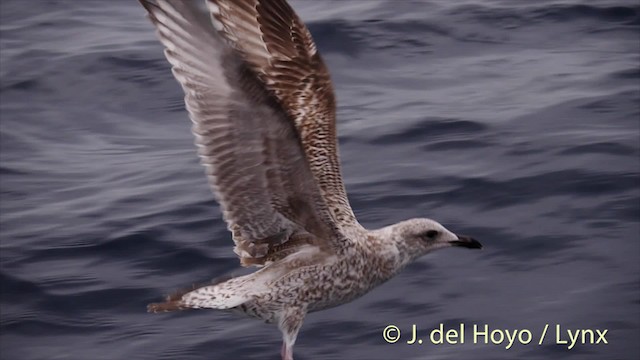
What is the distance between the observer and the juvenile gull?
6.37 meters

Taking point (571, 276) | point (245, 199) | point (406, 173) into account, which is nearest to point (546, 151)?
point (406, 173)

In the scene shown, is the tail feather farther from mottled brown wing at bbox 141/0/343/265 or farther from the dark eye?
the dark eye

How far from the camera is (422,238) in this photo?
7.15 m

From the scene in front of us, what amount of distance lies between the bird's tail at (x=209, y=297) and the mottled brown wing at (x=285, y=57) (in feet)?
3.63

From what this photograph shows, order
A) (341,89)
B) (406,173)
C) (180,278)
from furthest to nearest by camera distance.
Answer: (341,89)
(406,173)
(180,278)

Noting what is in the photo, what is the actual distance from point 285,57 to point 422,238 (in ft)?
5.02

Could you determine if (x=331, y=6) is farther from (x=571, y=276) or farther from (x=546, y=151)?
(x=571, y=276)

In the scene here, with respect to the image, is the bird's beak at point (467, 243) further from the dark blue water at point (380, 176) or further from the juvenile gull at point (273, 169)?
the dark blue water at point (380, 176)

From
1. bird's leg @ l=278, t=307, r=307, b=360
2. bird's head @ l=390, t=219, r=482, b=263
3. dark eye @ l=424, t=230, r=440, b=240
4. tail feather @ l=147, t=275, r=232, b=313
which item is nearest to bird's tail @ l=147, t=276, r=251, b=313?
tail feather @ l=147, t=275, r=232, b=313

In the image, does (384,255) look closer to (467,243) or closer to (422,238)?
(422,238)

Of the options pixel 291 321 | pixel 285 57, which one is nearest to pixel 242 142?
pixel 291 321

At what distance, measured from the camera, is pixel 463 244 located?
7.11 m

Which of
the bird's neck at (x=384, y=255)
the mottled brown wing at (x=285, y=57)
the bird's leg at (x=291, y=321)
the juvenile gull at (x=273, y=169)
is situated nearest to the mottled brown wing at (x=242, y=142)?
the juvenile gull at (x=273, y=169)

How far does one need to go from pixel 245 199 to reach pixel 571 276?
2.60m
